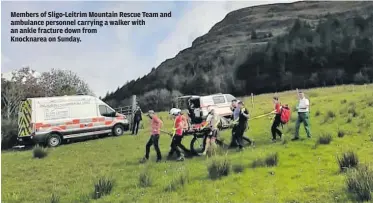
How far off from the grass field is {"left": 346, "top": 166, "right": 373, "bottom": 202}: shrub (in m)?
0.15

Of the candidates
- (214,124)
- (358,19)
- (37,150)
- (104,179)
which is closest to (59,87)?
(37,150)

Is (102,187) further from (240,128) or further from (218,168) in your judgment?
(240,128)

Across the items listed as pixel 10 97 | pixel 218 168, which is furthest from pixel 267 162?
pixel 10 97

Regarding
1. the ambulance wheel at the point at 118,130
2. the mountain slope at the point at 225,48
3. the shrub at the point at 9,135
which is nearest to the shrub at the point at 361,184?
the mountain slope at the point at 225,48

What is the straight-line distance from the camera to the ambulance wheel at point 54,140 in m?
22.1

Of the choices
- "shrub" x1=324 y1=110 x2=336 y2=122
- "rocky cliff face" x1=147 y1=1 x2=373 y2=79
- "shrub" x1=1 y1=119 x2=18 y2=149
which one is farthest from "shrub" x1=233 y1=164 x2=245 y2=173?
"shrub" x1=1 y1=119 x2=18 y2=149

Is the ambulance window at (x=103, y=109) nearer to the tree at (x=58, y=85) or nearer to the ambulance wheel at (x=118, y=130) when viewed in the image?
the ambulance wheel at (x=118, y=130)

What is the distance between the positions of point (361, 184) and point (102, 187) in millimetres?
5390

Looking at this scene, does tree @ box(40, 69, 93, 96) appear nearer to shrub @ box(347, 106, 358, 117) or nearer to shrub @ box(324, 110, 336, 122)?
shrub @ box(324, 110, 336, 122)

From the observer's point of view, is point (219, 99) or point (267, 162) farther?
point (219, 99)

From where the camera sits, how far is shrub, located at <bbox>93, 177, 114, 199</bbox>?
33.1 feet

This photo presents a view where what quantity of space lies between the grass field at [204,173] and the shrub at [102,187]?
16 centimetres

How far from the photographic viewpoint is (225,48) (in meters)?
30.9

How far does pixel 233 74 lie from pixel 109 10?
15.1 metres
